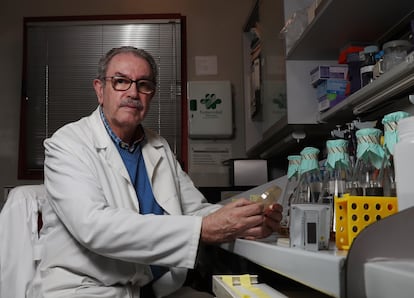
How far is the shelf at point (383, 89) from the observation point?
1144 mm

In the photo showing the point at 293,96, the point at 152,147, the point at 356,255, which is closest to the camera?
the point at 356,255

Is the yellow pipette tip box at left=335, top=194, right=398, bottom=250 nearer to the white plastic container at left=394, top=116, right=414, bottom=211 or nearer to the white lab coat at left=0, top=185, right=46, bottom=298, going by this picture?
the white plastic container at left=394, top=116, right=414, bottom=211

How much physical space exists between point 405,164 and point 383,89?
0.68m

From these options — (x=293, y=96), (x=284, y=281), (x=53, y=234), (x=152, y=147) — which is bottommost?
(x=284, y=281)

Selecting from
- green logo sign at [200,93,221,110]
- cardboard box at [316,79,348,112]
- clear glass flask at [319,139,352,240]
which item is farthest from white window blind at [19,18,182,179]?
clear glass flask at [319,139,352,240]

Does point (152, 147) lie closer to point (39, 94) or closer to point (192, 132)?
point (192, 132)

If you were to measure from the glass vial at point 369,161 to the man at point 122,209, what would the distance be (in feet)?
0.89

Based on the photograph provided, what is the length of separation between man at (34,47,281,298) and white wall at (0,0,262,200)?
4.85ft

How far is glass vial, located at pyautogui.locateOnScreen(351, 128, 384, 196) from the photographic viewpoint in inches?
35.6

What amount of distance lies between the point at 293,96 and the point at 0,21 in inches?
88.7

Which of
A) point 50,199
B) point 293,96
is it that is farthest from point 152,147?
point 293,96

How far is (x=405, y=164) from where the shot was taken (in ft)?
2.28

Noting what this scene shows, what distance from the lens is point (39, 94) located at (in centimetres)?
315

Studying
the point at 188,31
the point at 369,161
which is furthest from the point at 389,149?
the point at 188,31
